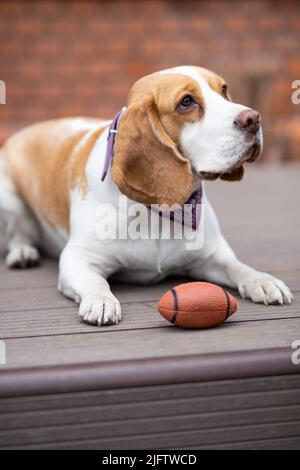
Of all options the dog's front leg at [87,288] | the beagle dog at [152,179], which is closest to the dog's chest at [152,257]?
the beagle dog at [152,179]

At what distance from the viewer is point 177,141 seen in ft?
7.89

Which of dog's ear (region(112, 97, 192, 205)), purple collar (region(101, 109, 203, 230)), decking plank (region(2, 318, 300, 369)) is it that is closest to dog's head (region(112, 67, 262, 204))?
dog's ear (region(112, 97, 192, 205))

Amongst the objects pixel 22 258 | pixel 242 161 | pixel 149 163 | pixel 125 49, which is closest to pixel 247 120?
pixel 242 161

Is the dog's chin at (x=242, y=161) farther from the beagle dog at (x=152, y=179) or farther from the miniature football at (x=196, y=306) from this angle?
the miniature football at (x=196, y=306)

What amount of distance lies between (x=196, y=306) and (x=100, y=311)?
0.99 ft

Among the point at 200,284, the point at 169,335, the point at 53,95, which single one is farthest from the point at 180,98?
the point at 53,95

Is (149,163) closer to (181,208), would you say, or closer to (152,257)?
(181,208)

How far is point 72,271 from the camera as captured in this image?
2.55 metres

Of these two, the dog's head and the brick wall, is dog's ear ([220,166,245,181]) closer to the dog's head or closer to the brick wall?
the dog's head

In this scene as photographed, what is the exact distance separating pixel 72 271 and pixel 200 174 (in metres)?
0.56

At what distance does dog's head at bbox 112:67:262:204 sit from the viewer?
2.34m

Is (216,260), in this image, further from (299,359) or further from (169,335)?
(299,359)

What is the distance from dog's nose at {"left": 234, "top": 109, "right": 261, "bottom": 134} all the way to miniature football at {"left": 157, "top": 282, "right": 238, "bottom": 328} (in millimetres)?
531

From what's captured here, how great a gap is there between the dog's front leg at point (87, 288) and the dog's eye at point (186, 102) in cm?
63
